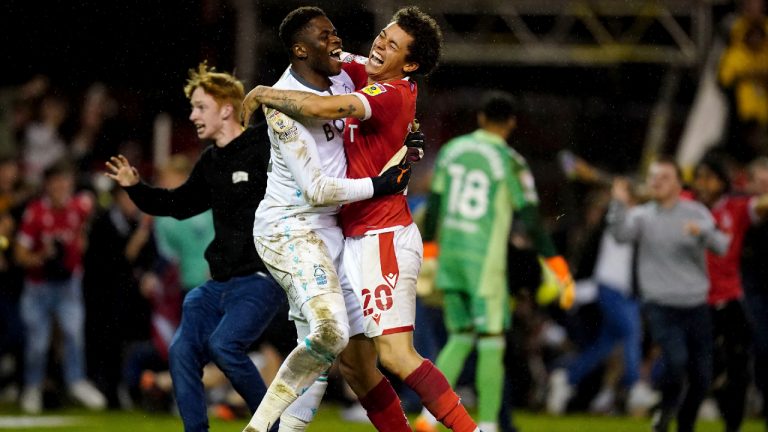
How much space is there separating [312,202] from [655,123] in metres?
10.9

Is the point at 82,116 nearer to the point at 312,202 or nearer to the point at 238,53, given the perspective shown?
the point at 238,53

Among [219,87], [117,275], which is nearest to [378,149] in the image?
[219,87]

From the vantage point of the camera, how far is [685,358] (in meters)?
9.49

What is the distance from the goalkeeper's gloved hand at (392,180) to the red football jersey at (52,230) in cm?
746

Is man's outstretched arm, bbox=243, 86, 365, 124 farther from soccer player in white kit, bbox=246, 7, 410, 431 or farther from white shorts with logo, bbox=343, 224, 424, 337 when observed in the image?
white shorts with logo, bbox=343, 224, 424, 337

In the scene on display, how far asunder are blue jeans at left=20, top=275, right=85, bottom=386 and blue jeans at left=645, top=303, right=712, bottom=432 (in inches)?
256

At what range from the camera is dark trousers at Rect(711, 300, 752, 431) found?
10047mm

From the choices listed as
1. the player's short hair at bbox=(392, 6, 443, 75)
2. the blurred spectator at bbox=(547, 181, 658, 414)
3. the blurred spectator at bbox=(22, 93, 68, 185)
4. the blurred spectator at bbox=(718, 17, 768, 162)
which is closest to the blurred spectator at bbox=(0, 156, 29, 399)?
the blurred spectator at bbox=(22, 93, 68, 185)

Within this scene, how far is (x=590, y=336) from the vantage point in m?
14.4

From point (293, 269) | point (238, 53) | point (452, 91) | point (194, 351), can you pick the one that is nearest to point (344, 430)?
point (194, 351)

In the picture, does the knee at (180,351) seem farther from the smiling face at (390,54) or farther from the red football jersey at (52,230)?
the red football jersey at (52,230)

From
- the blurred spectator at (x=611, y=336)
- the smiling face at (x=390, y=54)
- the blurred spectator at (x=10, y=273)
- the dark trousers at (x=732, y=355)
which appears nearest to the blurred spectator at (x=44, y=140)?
the blurred spectator at (x=10, y=273)

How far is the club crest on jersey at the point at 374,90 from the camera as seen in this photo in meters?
6.59

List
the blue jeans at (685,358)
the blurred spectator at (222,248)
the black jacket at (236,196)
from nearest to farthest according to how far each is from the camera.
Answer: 1. the blurred spectator at (222,248)
2. the black jacket at (236,196)
3. the blue jeans at (685,358)
